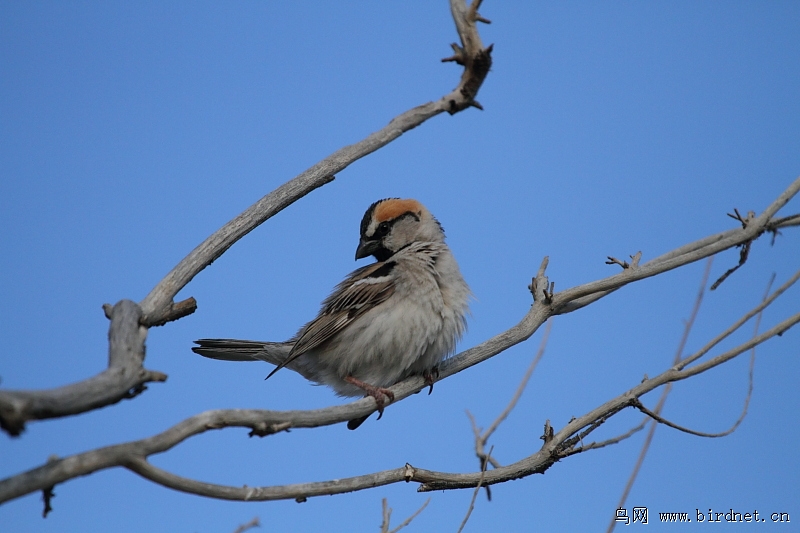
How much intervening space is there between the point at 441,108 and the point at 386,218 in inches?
75.7

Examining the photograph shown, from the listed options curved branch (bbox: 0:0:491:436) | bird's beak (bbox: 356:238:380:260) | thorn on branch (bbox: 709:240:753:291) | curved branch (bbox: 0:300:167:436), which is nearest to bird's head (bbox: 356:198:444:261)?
bird's beak (bbox: 356:238:380:260)

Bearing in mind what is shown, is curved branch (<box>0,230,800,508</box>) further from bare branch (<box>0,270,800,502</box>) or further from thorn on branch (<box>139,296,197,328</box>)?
thorn on branch (<box>139,296,197,328</box>)

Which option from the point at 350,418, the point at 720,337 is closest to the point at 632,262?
the point at 720,337

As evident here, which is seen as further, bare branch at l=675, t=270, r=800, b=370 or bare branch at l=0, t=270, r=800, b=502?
bare branch at l=675, t=270, r=800, b=370

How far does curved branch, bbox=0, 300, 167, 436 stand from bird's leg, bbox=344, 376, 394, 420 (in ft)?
5.21

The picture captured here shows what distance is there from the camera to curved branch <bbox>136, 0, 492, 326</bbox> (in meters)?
3.57

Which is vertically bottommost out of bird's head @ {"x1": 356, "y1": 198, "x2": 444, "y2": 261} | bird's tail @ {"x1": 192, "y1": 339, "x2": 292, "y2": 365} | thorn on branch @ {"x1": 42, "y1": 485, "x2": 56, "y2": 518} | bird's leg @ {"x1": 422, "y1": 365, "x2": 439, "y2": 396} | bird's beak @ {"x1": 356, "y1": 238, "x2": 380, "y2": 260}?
thorn on branch @ {"x1": 42, "y1": 485, "x2": 56, "y2": 518}

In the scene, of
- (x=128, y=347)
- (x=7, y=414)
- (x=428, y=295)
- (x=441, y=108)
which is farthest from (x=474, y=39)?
(x=7, y=414)

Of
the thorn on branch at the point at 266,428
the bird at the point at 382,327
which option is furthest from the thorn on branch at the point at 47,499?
the bird at the point at 382,327

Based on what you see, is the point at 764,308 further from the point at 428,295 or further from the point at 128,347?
the point at 128,347

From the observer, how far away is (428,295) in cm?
490

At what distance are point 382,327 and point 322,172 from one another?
4.30 feet

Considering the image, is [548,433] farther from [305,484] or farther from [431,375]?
[305,484]

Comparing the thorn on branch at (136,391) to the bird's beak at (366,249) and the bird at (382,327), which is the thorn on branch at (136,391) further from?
the bird's beak at (366,249)
